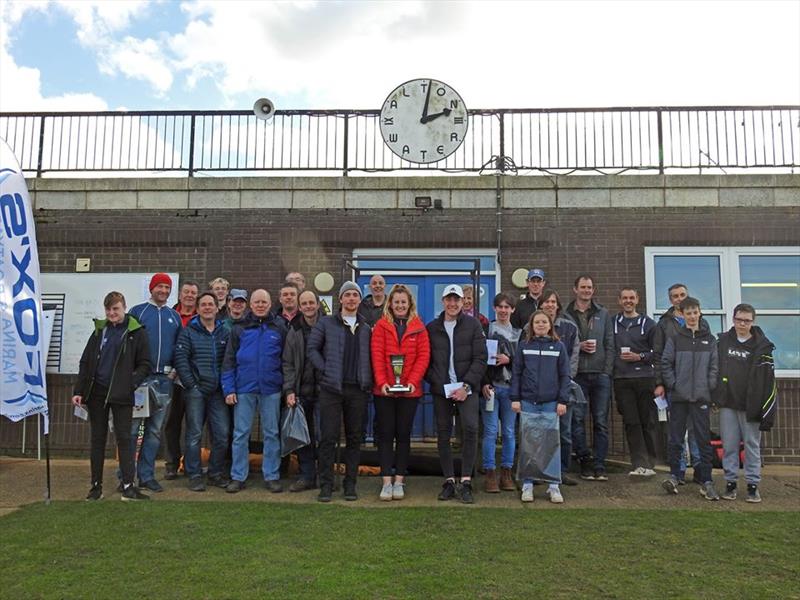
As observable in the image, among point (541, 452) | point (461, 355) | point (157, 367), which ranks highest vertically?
point (461, 355)

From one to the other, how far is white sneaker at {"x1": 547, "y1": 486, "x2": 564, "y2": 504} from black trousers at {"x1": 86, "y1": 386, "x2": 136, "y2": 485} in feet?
12.3

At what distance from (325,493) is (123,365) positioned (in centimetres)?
210

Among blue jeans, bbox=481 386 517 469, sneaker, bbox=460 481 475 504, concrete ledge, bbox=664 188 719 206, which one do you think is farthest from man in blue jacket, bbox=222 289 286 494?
concrete ledge, bbox=664 188 719 206

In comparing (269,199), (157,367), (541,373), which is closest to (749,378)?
(541,373)

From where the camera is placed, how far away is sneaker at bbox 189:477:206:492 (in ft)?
20.9

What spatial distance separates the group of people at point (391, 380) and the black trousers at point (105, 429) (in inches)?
0.5

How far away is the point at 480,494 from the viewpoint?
6332 mm

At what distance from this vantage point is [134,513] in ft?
18.3

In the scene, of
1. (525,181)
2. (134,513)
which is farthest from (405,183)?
(134,513)

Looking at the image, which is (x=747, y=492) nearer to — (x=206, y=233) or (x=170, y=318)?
(x=170, y=318)

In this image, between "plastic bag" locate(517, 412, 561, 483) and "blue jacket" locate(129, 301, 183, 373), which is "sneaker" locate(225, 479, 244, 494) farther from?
"plastic bag" locate(517, 412, 561, 483)

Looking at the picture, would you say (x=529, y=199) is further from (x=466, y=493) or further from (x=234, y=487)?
(x=234, y=487)

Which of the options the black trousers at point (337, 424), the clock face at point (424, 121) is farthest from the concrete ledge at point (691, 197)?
the black trousers at point (337, 424)

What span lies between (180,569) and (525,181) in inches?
256
